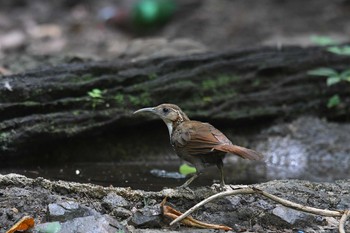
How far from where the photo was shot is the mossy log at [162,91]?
5.62 m

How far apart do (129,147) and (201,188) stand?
2103mm

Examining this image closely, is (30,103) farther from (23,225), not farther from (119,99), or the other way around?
(23,225)

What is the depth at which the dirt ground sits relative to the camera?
11367 millimetres

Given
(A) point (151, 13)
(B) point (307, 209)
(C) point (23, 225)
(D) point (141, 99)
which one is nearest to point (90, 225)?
(C) point (23, 225)

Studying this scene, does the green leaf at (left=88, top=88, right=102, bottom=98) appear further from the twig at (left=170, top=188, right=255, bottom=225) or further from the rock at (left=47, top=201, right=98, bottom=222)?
the twig at (left=170, top=188, right=255, bottom=225)

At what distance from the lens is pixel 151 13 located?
12.5 m

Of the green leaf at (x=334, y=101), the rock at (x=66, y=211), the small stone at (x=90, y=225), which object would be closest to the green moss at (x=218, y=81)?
the green leaf at (x=334, y=101)

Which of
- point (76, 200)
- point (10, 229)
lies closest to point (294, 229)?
point (76, 200)

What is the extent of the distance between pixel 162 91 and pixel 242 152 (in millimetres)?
2684

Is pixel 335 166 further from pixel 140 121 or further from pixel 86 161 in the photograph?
pixel 86 161

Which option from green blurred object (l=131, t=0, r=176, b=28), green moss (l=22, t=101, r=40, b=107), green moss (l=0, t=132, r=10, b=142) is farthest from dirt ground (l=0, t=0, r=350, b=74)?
green moss (l=0, t=132, r=10, b=142)

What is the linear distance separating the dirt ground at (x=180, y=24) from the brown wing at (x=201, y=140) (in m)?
6.13

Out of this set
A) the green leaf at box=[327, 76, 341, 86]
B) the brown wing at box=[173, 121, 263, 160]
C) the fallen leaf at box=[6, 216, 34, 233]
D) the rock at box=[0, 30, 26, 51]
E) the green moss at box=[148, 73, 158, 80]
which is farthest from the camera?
the rock at box=[0, 30, 26, 51]

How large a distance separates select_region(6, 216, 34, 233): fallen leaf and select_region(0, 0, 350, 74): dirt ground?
707cm
